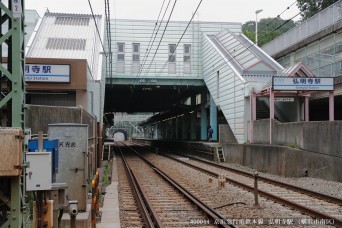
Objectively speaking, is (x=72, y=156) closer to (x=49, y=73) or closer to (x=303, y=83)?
(x=49, y=73)

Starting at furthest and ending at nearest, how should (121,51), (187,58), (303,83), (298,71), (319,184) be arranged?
(187,58), (121,51), (298,71), (303,83), (319,184)

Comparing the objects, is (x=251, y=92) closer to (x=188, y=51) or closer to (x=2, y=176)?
(x=188, y=51)

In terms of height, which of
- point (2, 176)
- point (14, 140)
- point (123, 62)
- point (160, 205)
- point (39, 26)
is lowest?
point (160, 205)

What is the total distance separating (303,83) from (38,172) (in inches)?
749

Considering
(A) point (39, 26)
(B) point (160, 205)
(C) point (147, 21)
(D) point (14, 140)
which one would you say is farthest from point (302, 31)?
(D) point (14, 140)

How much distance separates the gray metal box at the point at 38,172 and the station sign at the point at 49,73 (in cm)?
1435

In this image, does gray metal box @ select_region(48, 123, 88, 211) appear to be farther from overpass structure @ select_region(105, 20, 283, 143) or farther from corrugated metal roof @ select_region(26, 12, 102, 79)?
overpass structure @ select_region(105, 20, 283, 143)

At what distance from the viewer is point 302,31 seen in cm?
3120

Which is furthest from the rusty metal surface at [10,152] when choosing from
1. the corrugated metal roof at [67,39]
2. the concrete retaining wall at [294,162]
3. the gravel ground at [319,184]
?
the corrugated metal roof at [67,39]

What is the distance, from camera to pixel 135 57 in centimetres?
3866

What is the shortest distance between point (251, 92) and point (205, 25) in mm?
15824

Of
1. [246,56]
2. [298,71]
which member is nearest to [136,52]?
[246,56]

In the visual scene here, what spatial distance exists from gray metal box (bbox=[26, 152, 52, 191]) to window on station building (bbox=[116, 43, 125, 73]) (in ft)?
108

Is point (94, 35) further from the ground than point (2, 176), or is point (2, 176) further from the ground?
point (94, 35)
